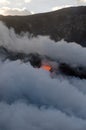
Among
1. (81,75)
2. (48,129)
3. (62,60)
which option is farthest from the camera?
(62,60)

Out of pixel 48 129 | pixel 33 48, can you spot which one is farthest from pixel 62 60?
pixel 48 129

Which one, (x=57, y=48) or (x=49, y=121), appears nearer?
(x=49, y=121)

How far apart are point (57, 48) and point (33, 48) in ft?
30.0

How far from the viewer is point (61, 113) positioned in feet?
339

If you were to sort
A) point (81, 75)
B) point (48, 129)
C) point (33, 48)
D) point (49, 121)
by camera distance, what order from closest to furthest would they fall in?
point (48, 129), point (49, 121), point (81, 75), point (33, 48)

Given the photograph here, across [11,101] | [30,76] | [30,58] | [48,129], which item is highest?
[30,58]

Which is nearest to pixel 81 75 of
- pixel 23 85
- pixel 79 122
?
pixel 23 85

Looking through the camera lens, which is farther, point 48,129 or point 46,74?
point 46,74

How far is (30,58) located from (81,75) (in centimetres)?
1570

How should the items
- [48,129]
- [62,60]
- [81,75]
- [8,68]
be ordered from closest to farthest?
[48,129] < [8,68] < [81,75] < [62,60]

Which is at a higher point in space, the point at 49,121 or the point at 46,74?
the point at 46,74

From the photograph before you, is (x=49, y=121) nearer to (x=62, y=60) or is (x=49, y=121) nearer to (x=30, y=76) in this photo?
(x=30, y=76)

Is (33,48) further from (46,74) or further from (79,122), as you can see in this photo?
(79,122)

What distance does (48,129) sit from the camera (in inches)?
3627
